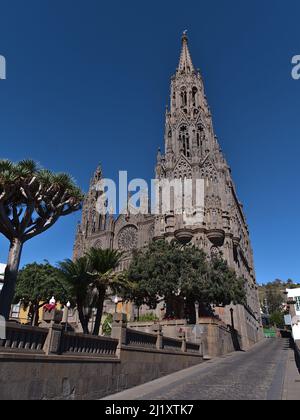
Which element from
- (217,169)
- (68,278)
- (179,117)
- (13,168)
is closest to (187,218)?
(217,169)

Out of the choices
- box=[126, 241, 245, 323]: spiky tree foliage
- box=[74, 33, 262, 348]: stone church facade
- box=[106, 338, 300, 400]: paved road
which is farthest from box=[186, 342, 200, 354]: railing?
box=[74, 33, 262, 348]: stone church facade

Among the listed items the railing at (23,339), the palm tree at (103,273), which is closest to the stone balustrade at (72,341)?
the railing at (23,339)

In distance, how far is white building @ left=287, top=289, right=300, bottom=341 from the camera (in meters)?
38.1

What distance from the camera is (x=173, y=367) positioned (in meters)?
17.2

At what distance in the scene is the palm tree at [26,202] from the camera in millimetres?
15227

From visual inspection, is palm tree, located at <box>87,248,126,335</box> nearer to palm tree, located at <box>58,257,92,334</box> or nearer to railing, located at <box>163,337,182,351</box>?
palm tree, located at <box>58,257,92,334</box>

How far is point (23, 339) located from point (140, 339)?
7.29 m

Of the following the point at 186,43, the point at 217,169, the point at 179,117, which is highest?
the point at 186,43

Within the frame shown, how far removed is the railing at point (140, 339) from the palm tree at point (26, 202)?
572cm

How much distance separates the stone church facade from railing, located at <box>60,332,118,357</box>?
29.6m

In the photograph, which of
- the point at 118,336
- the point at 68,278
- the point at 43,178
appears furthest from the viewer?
the point at 68,278

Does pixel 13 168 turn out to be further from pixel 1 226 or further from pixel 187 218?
pixel 187 218

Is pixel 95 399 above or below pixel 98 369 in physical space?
below
